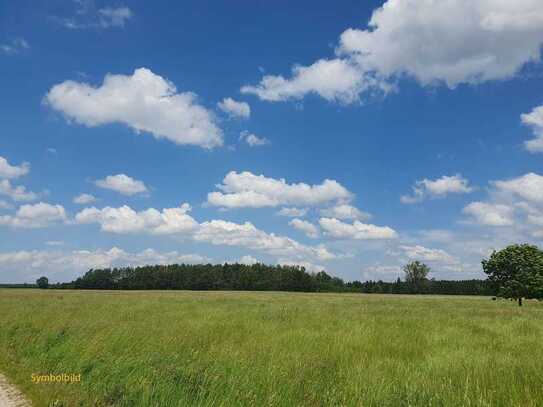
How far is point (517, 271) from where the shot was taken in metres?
44.8

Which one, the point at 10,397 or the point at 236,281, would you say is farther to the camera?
the point at 236,281

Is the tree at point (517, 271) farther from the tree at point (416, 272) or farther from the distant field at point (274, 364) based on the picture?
the tree at point (416, 272)

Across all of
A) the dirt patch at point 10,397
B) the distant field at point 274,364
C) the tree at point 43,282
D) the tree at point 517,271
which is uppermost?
the tree at point 517,271

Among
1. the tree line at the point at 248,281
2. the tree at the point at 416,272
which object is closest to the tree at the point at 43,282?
the tree line at the point at 248,281

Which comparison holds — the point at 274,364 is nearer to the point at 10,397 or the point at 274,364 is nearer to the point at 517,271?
the point at 10,397

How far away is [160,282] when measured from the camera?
13962cm

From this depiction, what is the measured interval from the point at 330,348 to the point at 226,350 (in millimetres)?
3014

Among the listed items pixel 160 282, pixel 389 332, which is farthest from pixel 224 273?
pixel 389 332

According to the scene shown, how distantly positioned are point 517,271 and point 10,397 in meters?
47.8

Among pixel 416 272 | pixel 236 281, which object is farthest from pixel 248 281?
pixel 416 272

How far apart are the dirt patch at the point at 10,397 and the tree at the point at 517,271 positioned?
153ft

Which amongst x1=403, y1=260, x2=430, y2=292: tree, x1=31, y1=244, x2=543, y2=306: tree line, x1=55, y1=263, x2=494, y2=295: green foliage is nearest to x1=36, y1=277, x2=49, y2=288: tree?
x1=31, y1=244, x2=543, y2=306: tree line

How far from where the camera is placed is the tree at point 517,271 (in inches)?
1720

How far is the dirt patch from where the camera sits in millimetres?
Answer: 7820
